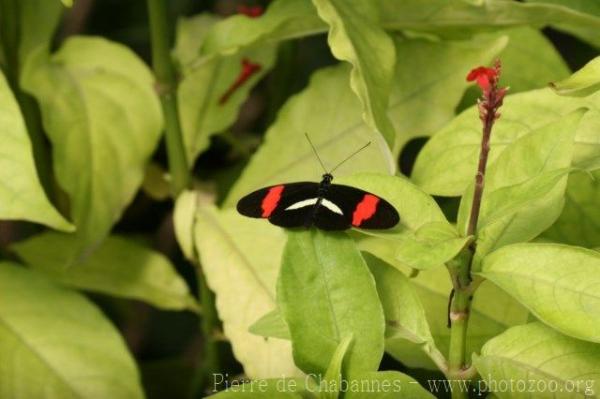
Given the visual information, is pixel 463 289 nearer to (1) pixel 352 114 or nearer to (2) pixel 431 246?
(2) pixel 431 246

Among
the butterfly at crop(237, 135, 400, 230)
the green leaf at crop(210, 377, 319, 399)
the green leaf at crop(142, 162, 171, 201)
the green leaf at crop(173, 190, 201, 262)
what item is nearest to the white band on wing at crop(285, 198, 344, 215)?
the butterfly at crop(237, 135, 400, 230)

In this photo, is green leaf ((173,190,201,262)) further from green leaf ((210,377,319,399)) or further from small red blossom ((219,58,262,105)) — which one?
green leaf ((210,377,319,399))

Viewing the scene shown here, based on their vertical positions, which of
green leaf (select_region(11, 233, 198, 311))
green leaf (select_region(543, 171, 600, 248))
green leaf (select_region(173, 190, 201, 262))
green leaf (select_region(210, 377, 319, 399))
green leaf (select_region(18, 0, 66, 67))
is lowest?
green leaf (select_region(11, 233, 198, 311))

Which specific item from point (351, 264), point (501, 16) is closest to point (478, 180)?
point (351, 264)

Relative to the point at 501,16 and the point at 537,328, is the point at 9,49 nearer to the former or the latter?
the point at 501,16

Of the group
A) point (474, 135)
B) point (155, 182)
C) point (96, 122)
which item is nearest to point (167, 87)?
point (96, 122)

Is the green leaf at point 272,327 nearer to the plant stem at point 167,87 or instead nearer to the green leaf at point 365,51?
the green leaf at point 365,51
